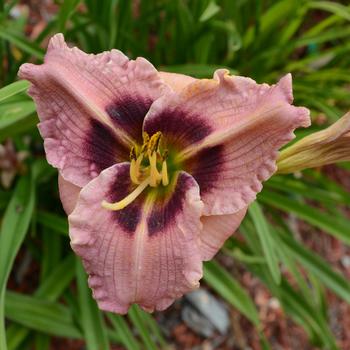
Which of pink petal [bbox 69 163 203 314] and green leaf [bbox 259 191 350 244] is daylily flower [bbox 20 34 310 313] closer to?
pink petal [bbox 69 163 203 314]

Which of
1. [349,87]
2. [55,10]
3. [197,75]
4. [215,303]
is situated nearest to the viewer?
[197,75]

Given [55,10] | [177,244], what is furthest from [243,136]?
[55,10]

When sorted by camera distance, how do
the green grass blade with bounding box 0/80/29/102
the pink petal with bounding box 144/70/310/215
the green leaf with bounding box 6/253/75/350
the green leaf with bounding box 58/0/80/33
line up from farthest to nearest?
the green leaf with bounding box 6/253/75/350 → the green leaf with bounding box 58/0/80/33 → the green grass blade with bounding box 0/80/29/102 → the pink petal with bounding box 144/70/310/215

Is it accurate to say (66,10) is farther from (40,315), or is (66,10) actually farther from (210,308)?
(210,308)

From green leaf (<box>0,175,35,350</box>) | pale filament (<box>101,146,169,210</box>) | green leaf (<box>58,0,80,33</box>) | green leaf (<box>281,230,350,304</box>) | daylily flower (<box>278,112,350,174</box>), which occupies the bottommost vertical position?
green leaf (<box>281,230,350,304</box>)

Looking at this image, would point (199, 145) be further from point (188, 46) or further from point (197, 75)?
point (188, 46)

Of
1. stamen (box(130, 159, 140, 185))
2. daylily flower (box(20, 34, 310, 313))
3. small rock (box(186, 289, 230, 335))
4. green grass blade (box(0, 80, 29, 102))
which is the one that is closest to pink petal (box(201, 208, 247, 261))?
daylily flower (box(20, 34, 310, 313))

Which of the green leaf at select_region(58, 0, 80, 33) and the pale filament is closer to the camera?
the pale filament

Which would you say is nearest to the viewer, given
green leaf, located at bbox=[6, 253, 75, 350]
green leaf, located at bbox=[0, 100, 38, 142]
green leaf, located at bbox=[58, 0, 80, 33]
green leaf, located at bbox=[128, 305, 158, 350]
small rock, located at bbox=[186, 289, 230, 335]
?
green leaf, located at bbox=[0, 100, 38, 142]
